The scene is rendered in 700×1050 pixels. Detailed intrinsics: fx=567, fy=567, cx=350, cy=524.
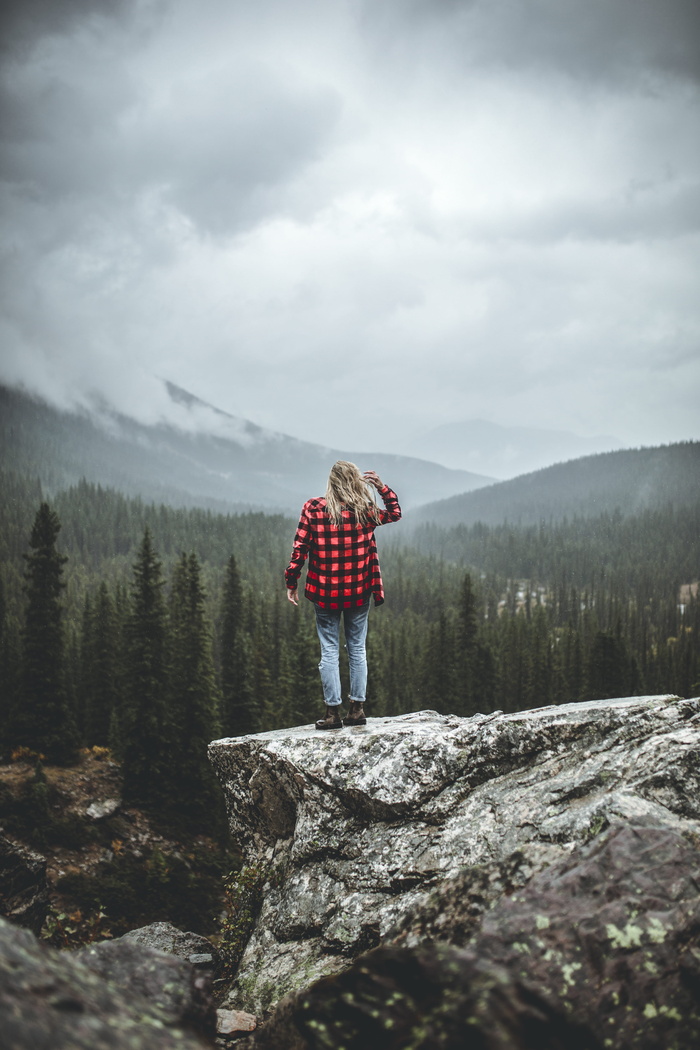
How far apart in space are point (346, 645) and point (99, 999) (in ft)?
17.4

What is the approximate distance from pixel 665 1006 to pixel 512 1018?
41.8 inches

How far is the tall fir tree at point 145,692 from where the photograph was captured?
116ft

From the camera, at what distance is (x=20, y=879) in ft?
35.4

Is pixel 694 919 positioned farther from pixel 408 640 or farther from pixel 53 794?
pixel 408 640

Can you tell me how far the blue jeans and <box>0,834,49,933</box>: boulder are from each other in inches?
287

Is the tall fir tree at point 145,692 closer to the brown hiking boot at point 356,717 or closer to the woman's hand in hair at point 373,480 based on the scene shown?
the brown hiking boot at point 356,717

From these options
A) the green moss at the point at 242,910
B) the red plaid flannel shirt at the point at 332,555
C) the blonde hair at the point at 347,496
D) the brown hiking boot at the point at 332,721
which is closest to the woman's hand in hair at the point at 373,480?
the blonde hair at the point at 347,496

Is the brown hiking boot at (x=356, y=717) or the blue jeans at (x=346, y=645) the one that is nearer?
the blue jeans at (x=346, y=645)

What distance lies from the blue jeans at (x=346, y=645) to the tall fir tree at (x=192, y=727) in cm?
3062

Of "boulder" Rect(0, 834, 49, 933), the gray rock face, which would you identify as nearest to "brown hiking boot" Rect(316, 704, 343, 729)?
the gray rock face

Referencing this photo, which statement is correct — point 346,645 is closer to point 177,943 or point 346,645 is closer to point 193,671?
point 177,943

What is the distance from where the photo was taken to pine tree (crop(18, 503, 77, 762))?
35.1 metres

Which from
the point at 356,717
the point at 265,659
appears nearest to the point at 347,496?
the point at 356,717

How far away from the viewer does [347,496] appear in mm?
8172
